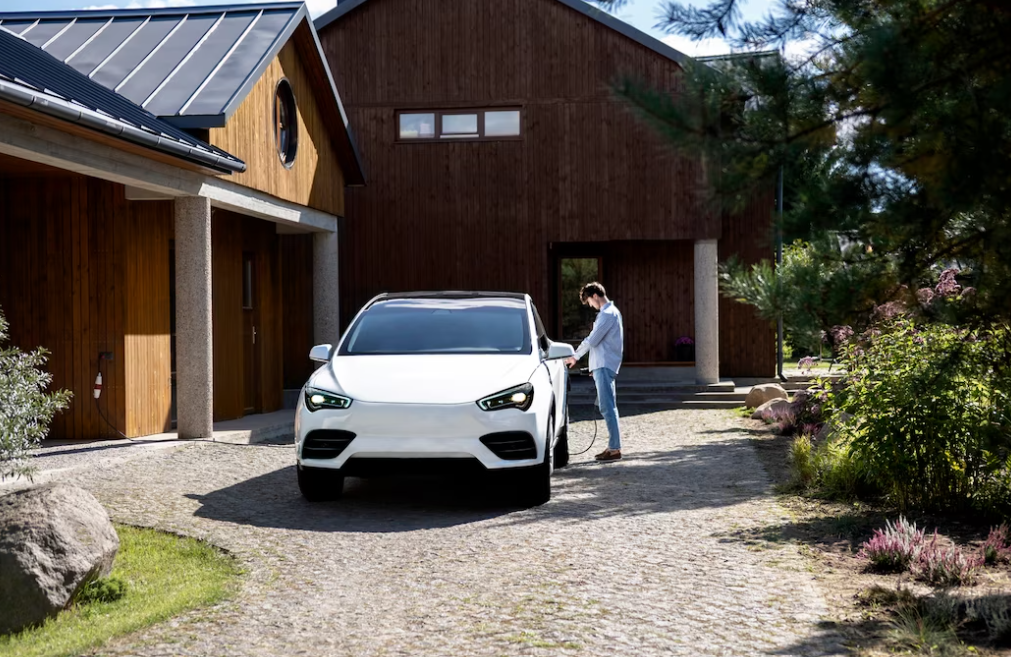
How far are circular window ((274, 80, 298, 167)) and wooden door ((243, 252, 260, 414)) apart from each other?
5.61ft

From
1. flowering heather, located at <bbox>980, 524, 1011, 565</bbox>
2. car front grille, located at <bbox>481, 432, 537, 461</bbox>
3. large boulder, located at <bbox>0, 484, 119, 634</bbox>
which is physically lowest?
flowering heather, located at <bbox>980, 524, 1011, 565</bbox>

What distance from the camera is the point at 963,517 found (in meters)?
8.10

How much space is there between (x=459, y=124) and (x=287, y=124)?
5.42 m

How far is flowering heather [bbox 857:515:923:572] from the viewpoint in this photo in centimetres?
650

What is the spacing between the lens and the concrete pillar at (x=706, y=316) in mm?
20609

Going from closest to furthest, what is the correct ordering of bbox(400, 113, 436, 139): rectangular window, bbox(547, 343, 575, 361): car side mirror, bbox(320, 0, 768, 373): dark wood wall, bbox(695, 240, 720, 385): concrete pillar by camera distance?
bbox(547, 343, 575, 361): car side mirror, bbox(695, 240, 720, 385): concrete pillar, bbox(320, 0, 768, 373): dark wood wall, bbox(400, 113, 436, 139): rectangular window

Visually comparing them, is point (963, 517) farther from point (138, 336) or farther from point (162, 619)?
point (138, 336)

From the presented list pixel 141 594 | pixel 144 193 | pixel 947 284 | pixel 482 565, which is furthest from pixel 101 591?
pixel 144 193

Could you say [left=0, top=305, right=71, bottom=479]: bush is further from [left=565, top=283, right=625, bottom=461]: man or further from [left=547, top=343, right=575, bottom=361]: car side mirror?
[left=565, top=283, right=625, bottom=461]: man

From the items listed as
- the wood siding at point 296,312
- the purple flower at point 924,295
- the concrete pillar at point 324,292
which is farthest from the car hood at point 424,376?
the wood siding at point 296,312

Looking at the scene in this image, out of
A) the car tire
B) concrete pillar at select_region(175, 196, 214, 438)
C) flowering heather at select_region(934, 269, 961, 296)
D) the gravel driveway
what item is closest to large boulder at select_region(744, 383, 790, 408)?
the gravel driveway

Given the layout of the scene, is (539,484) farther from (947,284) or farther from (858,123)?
(858,123)

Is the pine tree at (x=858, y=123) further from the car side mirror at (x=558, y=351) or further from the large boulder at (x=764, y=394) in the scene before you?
the large boulder at (x=764, y=394)

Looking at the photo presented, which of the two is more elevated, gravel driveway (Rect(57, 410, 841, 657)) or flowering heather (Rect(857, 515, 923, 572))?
flowering heather (Rect(857, 515, 923, 572))
